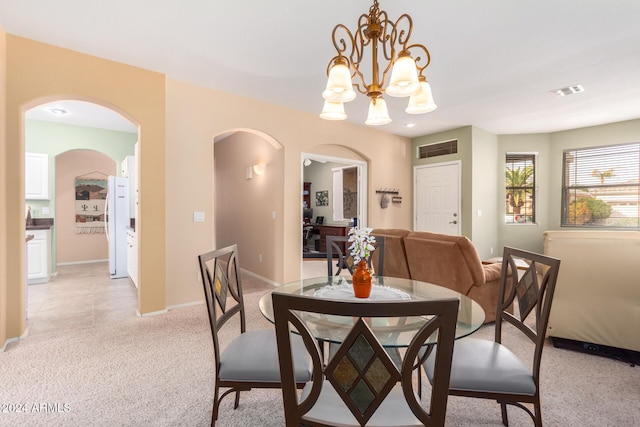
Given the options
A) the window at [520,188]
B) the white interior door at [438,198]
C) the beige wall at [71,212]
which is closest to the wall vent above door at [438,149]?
the white interior door at [438,198]

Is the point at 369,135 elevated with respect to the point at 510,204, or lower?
elevated

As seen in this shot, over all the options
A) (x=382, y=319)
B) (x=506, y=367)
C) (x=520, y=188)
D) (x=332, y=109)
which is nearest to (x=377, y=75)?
(x=332, y=109)

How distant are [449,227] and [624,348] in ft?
11.8

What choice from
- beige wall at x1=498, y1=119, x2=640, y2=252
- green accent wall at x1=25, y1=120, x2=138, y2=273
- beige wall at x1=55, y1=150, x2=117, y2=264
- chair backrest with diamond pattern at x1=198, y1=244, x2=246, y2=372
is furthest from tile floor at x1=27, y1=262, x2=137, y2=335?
beige wall at x1=498, y1=119, x2=640, y2=252

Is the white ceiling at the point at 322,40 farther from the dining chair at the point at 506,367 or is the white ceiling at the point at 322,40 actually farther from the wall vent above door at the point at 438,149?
the dining chair at the point at 506,367

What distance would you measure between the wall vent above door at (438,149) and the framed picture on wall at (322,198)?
119 inches

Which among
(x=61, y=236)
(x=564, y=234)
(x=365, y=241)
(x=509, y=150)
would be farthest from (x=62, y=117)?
(x=509, y=150)

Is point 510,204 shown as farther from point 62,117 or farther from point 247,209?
point 62,117

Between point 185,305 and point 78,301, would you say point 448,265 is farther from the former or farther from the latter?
point 78,301

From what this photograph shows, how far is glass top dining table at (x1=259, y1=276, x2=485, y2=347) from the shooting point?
4.18ft

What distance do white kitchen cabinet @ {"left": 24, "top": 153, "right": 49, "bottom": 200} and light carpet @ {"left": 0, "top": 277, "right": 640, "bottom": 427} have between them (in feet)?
10.9

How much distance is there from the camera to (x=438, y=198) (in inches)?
234

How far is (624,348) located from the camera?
2330 mm

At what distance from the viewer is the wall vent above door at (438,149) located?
573 cm
